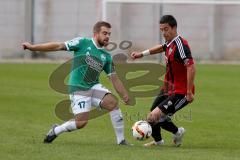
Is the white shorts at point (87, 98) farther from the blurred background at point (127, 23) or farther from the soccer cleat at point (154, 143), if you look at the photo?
the blurred background at point (127, 23)

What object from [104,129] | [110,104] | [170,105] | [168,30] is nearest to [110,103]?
[110,104]

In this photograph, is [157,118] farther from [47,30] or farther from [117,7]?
[47,30]

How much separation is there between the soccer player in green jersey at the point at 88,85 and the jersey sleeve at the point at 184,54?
1043 mm

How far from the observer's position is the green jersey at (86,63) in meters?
11.9

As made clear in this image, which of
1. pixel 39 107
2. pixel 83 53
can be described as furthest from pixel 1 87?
pixel 83 53

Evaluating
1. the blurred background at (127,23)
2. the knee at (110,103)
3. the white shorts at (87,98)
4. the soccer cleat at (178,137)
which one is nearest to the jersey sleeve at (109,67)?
the white shorts at (87,98)

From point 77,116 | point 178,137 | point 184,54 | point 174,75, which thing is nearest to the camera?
point 184,54

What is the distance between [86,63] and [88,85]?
1.14ft

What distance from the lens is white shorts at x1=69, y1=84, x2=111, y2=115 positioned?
1184 cm

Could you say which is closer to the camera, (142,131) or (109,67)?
(142,131)

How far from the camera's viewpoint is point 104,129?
14258 millimetres

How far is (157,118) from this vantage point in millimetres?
12055

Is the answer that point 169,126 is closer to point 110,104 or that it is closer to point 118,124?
point 118,124

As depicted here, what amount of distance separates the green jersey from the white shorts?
79mm
